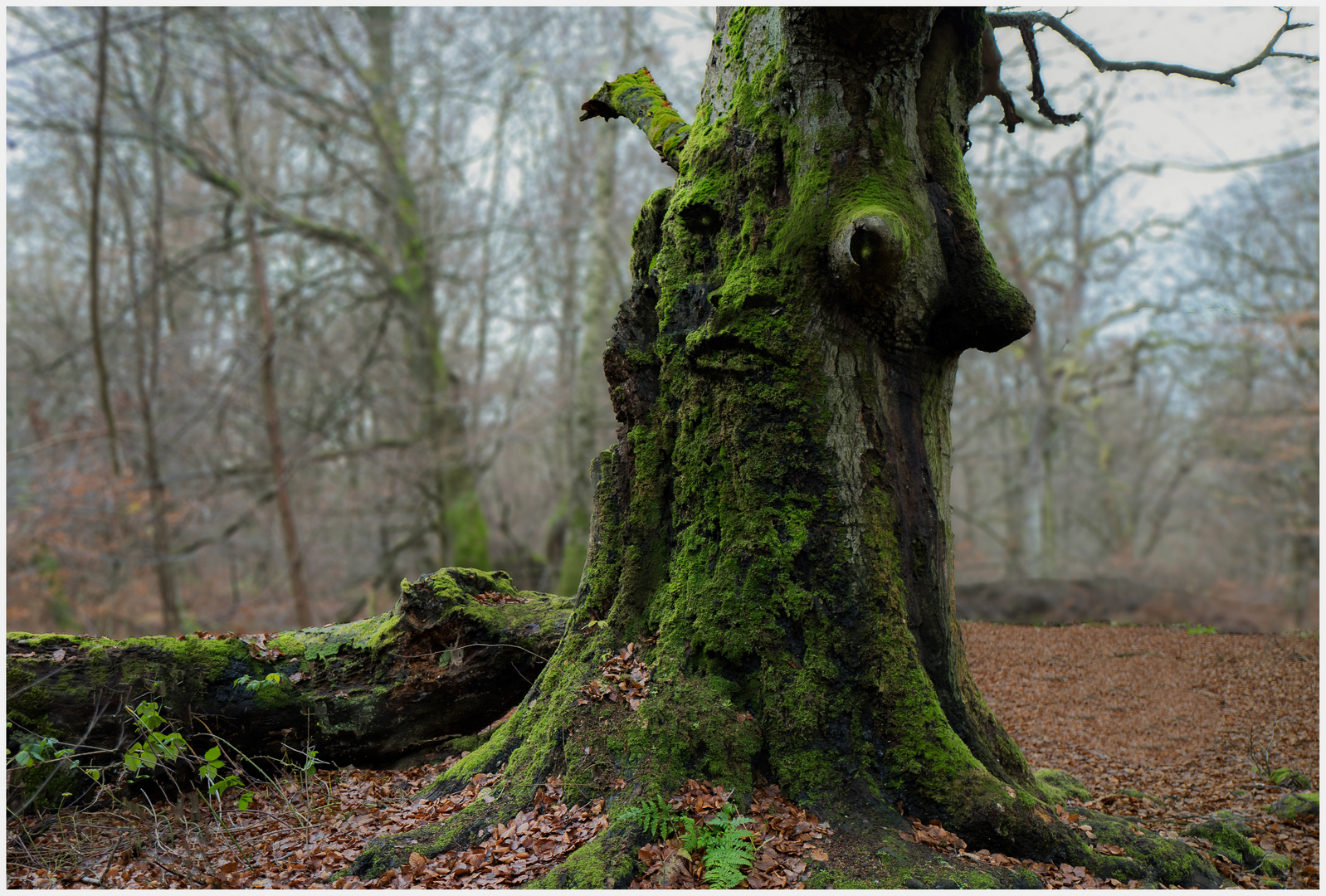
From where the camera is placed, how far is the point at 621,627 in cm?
360

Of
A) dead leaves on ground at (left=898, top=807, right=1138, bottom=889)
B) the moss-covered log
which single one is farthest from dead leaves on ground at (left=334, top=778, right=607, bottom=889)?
the moss-covered log

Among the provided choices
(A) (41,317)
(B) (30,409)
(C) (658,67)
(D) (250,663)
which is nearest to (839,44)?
(D) (250,663)

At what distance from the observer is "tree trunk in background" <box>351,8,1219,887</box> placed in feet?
10.2

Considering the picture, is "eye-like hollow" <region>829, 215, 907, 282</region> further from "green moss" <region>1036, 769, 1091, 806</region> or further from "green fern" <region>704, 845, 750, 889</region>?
"green moss" <region>1036, 769, 1091, 806</region>

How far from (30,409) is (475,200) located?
29.6ft

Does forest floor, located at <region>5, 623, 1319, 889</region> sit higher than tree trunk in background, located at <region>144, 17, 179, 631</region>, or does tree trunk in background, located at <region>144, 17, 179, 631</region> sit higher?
tree trunk in background, located at <region>144, 17, 179, 631</region>

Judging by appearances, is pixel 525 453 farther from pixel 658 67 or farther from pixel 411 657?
pixel 411 657

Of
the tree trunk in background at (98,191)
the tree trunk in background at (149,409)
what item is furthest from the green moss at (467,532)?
the tree trunk in background at (98,191)

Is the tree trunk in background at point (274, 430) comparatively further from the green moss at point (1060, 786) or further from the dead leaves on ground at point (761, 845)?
the green moss at point (1060, 786)

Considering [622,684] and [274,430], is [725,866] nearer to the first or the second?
[622,684]

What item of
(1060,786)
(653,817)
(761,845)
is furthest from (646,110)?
(1060,786)

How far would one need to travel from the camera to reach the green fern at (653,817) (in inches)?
110

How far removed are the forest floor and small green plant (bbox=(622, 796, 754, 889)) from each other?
0.05 meters

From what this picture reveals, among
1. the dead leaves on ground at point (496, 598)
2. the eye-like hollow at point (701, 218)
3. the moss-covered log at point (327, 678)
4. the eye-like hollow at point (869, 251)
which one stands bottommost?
the moss-covered log at point (327, 678)
